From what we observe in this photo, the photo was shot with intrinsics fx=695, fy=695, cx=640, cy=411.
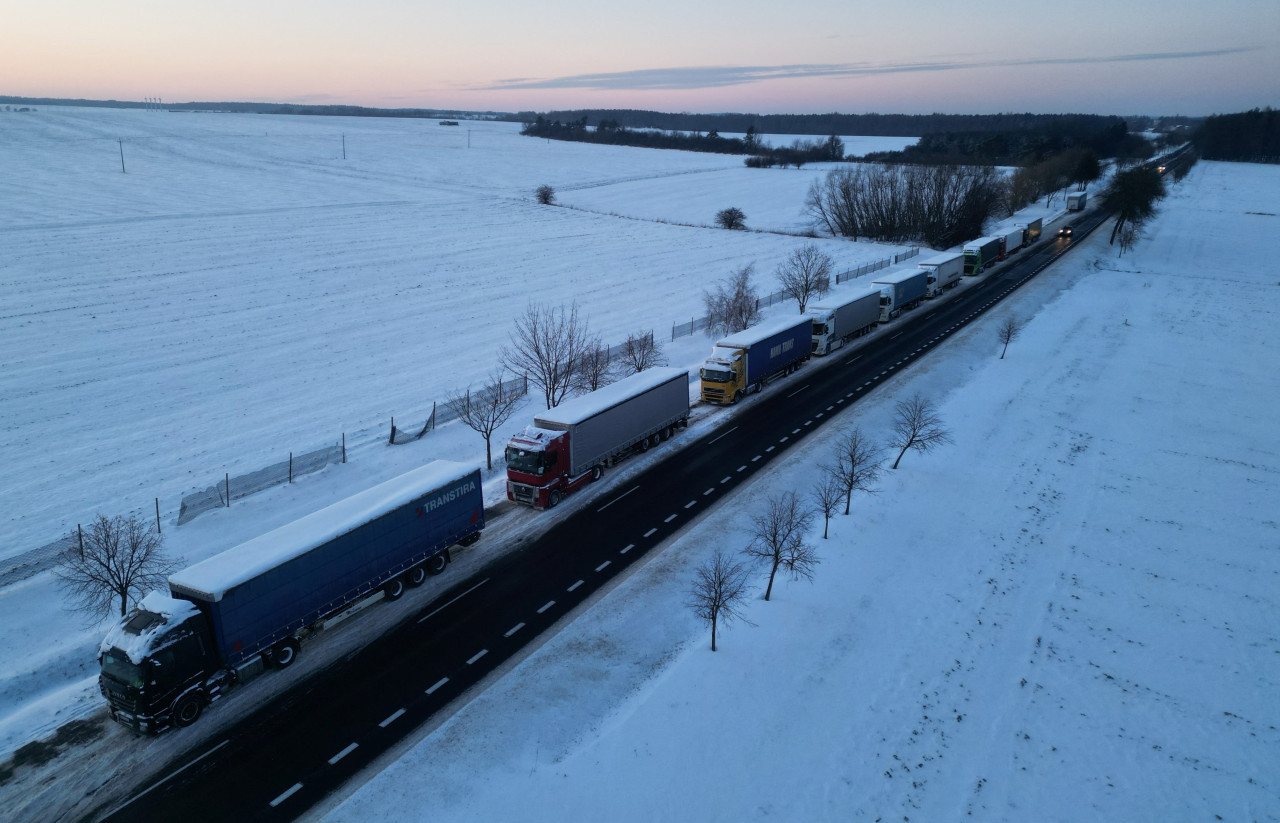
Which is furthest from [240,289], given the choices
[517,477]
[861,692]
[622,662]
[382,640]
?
[861,692]

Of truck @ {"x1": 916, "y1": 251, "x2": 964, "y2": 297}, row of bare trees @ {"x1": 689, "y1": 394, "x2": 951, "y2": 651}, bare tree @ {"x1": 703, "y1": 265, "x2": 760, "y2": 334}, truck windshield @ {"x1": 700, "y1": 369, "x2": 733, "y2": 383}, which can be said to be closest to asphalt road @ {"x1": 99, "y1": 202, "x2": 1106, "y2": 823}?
truck windshield @ {"x1": 700, "y1": 369, "x2": 733, "y2": 383}

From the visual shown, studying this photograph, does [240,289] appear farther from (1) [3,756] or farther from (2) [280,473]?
(1) [3,756]

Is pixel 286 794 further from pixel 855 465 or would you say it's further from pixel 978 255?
pixel 978 255

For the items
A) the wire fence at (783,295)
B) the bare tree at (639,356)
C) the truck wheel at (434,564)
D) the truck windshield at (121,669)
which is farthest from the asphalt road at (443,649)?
the wire fence at (783,295)

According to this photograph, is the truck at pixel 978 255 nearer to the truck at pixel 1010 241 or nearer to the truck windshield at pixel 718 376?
the truck at pixel 1010 241

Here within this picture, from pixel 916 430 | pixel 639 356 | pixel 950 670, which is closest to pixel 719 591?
pixel 950 670

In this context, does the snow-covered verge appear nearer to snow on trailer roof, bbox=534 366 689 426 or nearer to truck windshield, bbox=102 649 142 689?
truck windshield, bbox=102 649 142 689
